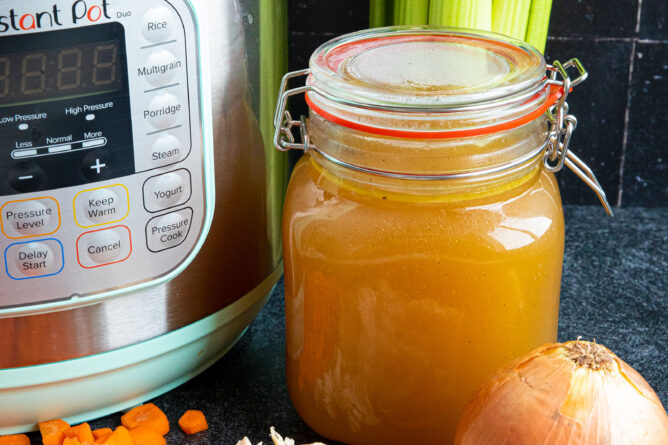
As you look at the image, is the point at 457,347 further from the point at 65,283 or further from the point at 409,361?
the point at 65,283

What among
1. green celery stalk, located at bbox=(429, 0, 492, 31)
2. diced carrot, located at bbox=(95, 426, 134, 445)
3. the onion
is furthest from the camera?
green celery stalk, located at bbox=(429, 0, 492, 31)

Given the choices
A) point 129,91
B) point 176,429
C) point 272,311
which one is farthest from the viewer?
point 272,311

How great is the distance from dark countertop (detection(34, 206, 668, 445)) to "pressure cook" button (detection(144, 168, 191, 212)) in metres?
0.21

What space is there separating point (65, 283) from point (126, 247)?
5 centimetres

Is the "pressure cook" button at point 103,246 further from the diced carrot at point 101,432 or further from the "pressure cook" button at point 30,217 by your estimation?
the diced carrot at point 101,432

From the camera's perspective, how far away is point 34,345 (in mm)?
638

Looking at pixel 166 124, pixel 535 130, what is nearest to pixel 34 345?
pixel 166 124

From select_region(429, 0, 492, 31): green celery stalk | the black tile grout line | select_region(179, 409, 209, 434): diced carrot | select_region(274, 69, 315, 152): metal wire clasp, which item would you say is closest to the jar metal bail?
select_region(274, 69, 315, 152): metal wire clasp

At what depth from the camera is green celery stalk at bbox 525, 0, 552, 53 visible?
2.76ft

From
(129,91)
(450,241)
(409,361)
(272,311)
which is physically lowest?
(272,311)

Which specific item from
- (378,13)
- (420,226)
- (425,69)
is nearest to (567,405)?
(420,226)

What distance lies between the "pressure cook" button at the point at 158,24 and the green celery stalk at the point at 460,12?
30 cm

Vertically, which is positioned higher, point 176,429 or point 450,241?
point 450,241

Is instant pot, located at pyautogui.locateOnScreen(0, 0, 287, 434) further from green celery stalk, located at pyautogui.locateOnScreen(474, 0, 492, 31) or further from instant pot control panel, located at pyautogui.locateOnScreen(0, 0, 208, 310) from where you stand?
green celery stalk, located at pyautogui.locateOnScreen(474, 0, 492, 31)
